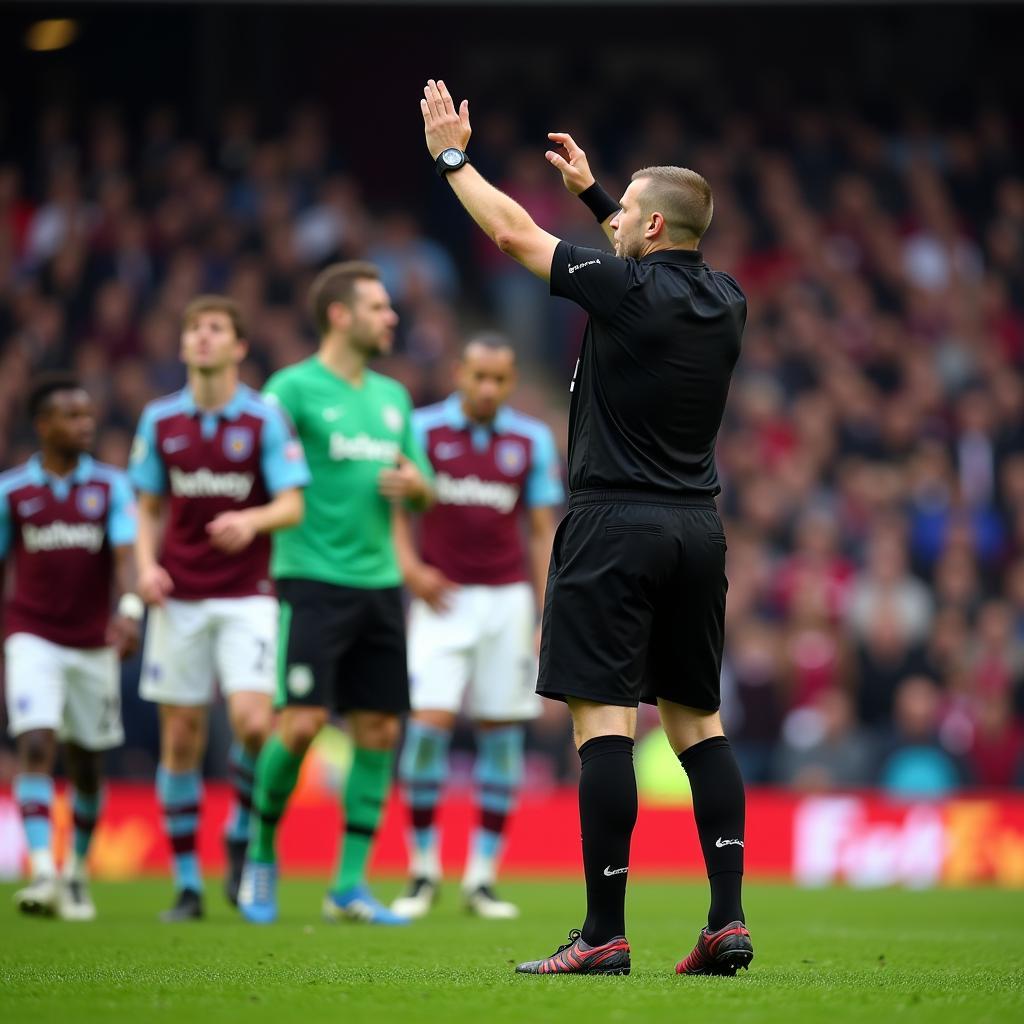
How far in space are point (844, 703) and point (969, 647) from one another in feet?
5.55

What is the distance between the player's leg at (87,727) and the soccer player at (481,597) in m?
1.50

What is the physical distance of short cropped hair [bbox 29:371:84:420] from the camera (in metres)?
8.66

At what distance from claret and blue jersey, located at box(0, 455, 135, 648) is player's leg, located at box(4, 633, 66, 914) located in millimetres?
123

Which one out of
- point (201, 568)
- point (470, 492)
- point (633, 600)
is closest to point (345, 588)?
point (201, 568)

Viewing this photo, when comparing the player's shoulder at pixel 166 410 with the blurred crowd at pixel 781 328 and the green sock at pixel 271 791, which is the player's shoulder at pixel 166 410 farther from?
the blurred crowd at pixel 781 328

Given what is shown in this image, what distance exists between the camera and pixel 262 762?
7.96 m

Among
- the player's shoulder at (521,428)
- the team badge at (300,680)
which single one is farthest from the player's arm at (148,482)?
the player's shoulder at (521,428)

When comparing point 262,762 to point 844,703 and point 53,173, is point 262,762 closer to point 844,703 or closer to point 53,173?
point 844,703

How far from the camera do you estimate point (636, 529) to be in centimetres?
537

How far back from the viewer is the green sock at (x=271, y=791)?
7.87 meters

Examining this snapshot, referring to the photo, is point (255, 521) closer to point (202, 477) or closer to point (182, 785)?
point (202, 477)

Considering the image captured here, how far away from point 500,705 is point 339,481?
5.37 ft

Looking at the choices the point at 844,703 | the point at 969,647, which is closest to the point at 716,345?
the point at 844,703

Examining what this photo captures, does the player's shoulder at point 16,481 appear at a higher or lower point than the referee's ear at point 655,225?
lower
